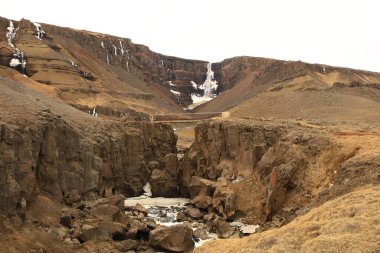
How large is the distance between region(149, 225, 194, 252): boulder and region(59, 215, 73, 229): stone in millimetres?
6051

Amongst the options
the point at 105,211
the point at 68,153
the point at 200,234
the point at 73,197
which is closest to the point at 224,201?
the point at 200,234

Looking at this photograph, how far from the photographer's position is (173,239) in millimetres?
32844

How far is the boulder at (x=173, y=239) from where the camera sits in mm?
32656

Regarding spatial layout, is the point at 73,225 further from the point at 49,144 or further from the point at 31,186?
the point at 49,144

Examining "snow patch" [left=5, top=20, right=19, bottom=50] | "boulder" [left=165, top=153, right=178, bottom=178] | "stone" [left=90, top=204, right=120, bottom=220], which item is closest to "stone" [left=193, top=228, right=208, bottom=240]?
"stone" [left=90, top=204, right=120, bottom=220]

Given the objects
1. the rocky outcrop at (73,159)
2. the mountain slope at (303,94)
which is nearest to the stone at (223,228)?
the rocky outcrop at (73,159)

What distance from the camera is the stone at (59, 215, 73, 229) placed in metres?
34.1

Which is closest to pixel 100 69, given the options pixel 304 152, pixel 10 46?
Answer: pixel 10 46

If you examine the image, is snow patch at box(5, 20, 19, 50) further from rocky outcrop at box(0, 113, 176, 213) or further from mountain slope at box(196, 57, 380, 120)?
rocky outcrop at box(0, 113, 176, 213)

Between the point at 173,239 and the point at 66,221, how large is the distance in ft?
26.5

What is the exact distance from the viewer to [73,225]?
3419 centimetres

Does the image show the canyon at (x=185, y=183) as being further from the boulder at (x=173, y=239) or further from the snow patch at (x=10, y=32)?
the snow patch at (x=10, y=32)

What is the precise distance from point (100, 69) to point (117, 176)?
99.3m

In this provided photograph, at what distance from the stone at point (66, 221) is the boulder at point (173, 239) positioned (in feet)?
19.9
